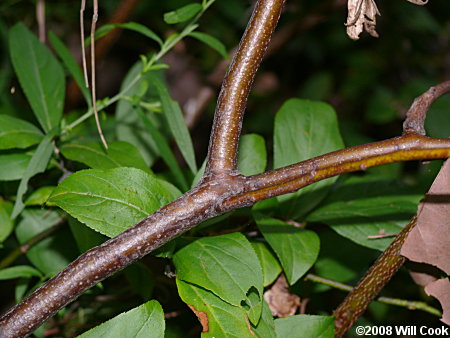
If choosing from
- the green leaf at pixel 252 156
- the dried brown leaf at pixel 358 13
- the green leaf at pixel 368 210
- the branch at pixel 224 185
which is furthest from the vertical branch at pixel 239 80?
the green leaf at pixel 368 210

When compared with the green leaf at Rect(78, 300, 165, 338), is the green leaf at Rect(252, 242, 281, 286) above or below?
below

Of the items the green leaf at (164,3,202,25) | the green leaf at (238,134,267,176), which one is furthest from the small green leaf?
the green leaf at (164,3,202,25)

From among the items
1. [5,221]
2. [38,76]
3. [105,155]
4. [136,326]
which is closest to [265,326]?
[136,326]

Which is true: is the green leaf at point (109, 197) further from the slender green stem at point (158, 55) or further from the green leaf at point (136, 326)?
the slender green stem at point (158, 55)

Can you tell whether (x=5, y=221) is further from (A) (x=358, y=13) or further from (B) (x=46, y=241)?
(A) (x=358, y=13)

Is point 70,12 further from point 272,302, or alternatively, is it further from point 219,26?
point 272,302

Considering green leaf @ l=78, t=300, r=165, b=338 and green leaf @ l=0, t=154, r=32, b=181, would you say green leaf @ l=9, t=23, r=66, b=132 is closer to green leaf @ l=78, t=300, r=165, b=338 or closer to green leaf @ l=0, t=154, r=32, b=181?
green leaf @ l=0, t=154, r=32, b=181
